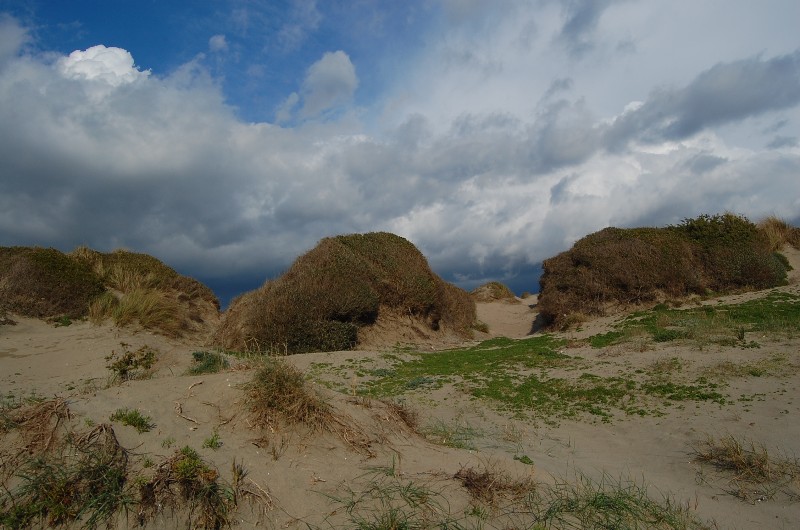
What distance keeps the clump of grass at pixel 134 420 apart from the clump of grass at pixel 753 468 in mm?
6111

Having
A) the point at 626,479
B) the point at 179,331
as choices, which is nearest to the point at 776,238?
the point at 626,479

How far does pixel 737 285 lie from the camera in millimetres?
20562

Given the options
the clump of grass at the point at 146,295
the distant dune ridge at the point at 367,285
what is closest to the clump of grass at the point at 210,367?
the clump of grass at the point at 146,295

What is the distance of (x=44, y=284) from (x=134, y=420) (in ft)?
46.2

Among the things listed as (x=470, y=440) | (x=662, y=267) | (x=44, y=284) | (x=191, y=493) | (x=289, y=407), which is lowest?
(x=470, y=440)

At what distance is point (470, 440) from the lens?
6.86 m

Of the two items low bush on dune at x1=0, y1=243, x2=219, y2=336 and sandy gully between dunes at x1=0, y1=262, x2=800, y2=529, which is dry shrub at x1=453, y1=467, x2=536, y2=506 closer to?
sandy gully between dunes at x1=0, y1=262, x2=800, y2=529

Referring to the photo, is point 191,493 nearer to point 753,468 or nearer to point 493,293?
point 753,468

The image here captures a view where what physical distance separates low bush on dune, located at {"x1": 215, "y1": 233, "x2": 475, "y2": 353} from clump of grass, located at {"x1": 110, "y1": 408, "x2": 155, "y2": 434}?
7.05m

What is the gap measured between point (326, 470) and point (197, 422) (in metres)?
1.54

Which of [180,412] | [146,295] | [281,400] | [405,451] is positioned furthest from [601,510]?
[146,295]

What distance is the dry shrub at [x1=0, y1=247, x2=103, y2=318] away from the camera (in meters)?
15.0

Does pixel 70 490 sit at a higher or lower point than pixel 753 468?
higher

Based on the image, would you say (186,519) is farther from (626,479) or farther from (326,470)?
(626,479)
